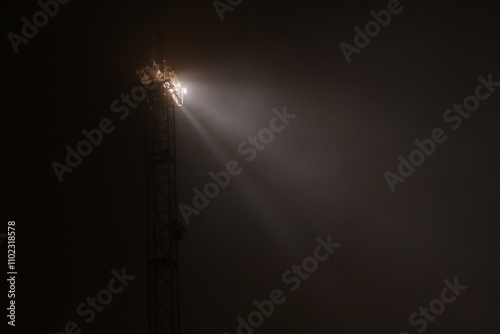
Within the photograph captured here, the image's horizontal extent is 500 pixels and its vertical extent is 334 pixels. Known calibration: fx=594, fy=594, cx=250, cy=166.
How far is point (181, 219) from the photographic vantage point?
1535 cm

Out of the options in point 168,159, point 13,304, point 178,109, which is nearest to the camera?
point 168,159

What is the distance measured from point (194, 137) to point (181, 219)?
2.30 m

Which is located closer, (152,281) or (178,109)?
(152,281)

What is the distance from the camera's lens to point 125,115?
52.1 ft

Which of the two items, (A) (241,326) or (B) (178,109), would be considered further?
(B) (178,109)

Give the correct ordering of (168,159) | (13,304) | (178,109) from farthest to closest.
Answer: (178,109) → (13,304) → (168,159)

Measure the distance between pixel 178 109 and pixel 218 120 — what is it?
4.72ft

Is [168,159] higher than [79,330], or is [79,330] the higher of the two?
[168,159]

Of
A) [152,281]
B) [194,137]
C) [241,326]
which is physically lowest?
[241,326]

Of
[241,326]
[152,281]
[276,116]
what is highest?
[276,116]

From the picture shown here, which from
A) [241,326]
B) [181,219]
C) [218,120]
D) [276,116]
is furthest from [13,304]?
[276,116]

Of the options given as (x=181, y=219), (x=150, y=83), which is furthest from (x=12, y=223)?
(x=150, y=83)

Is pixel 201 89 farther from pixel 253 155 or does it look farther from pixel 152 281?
pixel 152 281

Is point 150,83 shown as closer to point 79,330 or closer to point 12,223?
point 12,223
